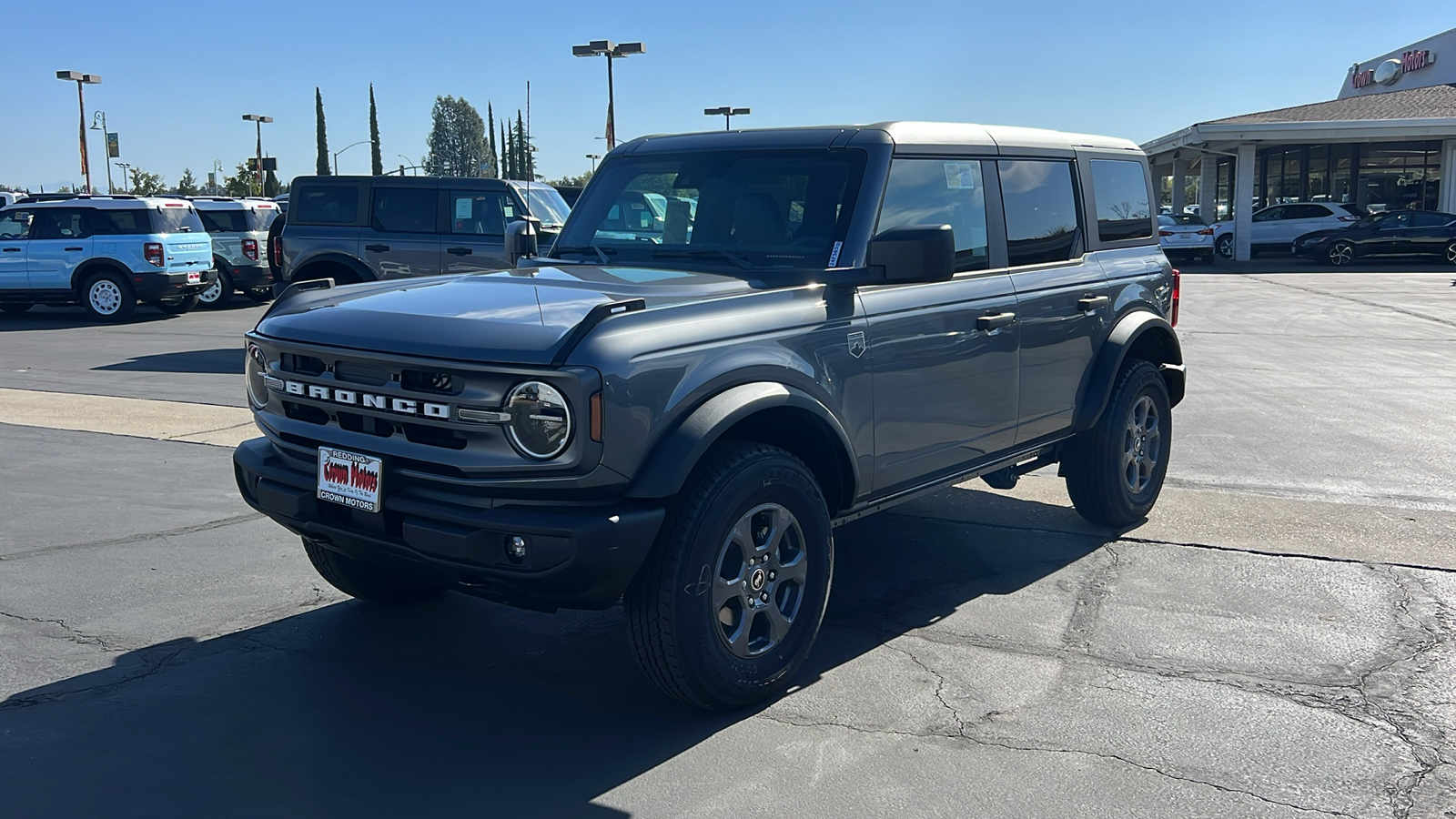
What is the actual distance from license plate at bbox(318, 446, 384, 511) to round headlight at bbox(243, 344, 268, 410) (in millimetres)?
588

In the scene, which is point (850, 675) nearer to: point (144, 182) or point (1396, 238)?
point (1396, 238)

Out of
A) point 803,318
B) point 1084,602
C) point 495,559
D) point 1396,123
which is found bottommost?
point 1084,602

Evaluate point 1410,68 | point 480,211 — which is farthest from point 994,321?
point 1410,68

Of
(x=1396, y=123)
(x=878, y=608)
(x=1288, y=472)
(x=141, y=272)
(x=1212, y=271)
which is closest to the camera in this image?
(x=878, y=608)

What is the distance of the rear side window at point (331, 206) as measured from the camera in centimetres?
1388

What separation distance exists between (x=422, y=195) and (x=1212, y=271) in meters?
22.9

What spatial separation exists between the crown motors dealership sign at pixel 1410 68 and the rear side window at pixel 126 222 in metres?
46.4

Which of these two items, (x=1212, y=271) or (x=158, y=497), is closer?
(x=158, y=497)

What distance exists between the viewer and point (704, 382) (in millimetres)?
3744

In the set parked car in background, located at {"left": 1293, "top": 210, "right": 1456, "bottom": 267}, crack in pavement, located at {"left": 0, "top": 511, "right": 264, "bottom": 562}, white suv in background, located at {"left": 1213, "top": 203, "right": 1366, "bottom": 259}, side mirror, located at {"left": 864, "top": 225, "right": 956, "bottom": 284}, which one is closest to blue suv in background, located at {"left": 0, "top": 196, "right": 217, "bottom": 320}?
crack in pavement, located at {"left": 0, "top": 511, "right": 264, "bottom": 562}

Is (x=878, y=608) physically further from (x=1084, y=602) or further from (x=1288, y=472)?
(x=1288, y=472)

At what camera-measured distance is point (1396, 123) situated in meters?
32.6

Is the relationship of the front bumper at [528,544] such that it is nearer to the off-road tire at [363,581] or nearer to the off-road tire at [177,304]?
the off-road tire at [363,581]

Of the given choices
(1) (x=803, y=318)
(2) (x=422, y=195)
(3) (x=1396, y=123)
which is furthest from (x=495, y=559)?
(3) (x=1396, y=123)
